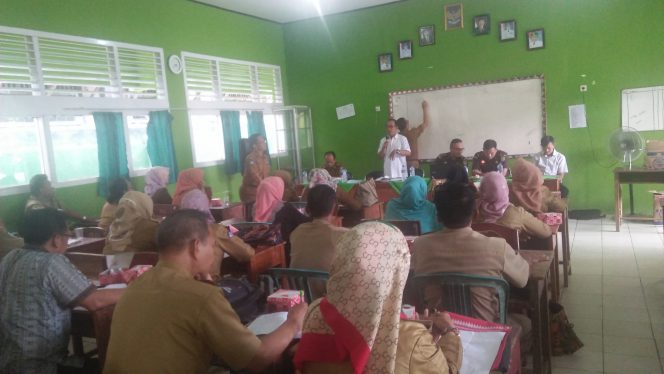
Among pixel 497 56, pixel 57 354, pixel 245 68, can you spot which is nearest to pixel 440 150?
pixel 497 56

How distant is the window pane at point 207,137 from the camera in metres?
6.95

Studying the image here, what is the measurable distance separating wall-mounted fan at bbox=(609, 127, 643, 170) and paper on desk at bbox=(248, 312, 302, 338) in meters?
5.60

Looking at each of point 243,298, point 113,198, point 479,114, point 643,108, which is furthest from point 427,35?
point 243,298

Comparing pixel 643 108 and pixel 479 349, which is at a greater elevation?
pixel 643 108

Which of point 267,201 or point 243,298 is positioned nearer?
point 243,298

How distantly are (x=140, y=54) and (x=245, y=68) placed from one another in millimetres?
2086

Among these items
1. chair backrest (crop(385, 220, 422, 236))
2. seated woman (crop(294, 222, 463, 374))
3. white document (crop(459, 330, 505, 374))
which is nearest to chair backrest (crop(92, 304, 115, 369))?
seated woman (crop(294, 222, 463, 374))

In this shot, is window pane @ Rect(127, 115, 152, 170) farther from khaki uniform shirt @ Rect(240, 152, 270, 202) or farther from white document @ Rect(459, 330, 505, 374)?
white document @ Rect(459, 330, 505, 374)

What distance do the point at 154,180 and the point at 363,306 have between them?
5040 millimetres

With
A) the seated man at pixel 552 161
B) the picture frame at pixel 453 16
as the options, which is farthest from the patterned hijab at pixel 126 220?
the picture frame at pixel 453 16

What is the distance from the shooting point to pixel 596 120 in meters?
6.82

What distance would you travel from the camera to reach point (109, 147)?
5.52 metres

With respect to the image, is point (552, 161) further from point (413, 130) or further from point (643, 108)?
point (413, 130)

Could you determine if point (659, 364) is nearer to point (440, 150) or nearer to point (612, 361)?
point (612, 361)
